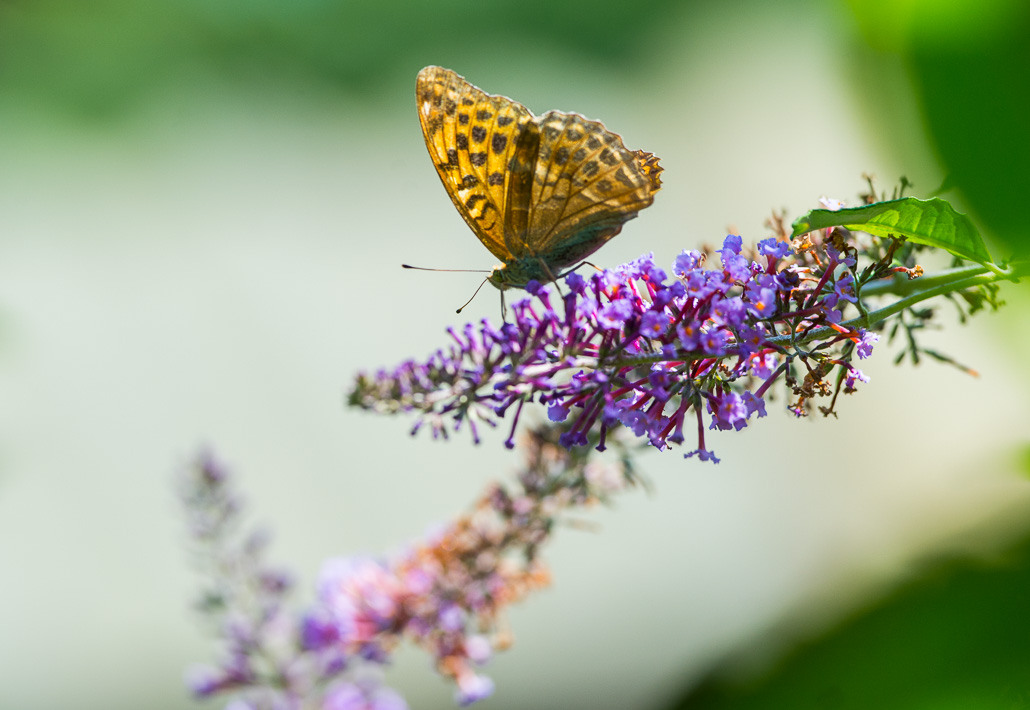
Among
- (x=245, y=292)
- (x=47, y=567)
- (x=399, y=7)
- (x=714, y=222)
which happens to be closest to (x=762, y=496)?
(x=714, y=222)

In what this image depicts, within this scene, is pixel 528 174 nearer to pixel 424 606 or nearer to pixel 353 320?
pixel 424 606

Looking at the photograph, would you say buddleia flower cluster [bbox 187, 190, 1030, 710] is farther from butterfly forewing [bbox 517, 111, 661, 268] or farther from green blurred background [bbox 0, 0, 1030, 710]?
green blurred background [bbox 0, 0, 1030, 710]

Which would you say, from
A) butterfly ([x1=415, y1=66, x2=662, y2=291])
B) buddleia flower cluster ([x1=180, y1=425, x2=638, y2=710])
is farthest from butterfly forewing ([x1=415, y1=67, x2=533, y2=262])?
buddleia flower cluster ([x1=180, y1=425, x2=638, y2=710])

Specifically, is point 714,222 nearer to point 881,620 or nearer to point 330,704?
point 330,704

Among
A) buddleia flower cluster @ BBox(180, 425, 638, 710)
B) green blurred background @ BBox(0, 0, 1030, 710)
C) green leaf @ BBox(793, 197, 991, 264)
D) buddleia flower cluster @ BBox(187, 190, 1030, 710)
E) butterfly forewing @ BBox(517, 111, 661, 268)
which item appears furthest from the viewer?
green blurred background @ BBox(0, 0, 1030, 710)

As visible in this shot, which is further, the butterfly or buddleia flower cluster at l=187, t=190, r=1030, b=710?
the butterfly

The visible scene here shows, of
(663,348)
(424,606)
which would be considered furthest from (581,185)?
(424,606)
